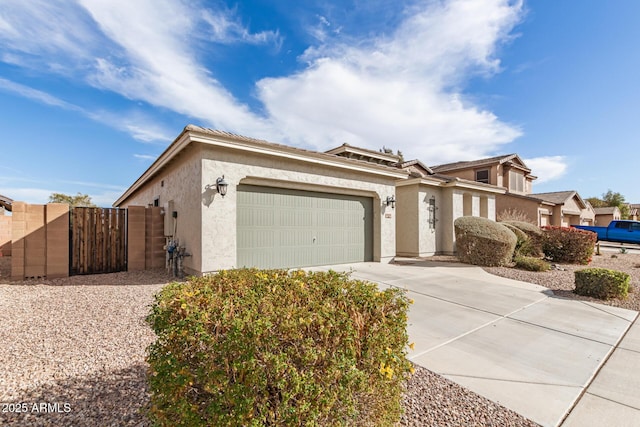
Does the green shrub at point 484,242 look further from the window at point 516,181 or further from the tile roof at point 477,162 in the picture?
the window at point 516,181

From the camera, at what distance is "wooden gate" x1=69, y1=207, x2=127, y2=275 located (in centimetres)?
766

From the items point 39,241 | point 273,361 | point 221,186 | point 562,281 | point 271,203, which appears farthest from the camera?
point 271,203

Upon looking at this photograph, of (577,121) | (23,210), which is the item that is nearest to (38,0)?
(23,210)

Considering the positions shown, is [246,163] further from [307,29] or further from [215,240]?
[307,29]

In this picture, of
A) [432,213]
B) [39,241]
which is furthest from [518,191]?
[39,241]

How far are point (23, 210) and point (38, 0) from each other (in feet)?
16.0

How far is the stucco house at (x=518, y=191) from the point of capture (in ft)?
69.6

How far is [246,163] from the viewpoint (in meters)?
7.43

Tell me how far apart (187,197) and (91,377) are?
5454 millimetres

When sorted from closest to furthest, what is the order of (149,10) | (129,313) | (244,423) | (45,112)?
(244,423) < (129,313) < (149,10) < (45,112)

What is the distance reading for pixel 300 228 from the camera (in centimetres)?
871

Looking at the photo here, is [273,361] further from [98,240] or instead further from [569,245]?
[569,245]

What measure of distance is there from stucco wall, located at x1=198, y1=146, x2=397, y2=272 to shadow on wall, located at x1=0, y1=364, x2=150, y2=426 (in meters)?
4.20

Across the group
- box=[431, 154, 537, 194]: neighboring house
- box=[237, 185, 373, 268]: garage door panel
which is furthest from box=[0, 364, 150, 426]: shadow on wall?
box=[431, 154, 537, 194]: neighboring house
